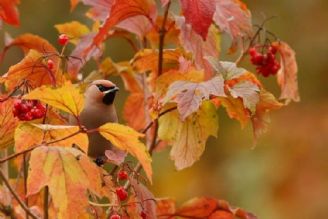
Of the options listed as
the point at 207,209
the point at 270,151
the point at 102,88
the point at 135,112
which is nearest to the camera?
the point at 207,209

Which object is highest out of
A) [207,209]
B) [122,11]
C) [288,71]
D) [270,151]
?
[122,11]

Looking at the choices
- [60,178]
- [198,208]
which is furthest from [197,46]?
[60,178]

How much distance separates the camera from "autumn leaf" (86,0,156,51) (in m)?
2.66

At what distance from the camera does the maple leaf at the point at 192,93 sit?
243cm

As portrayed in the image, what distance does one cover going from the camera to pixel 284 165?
7.17 metres

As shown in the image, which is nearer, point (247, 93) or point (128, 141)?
point (128, 141)

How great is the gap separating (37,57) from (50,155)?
1.32 ft

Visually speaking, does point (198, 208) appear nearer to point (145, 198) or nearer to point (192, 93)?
point (145, 198)

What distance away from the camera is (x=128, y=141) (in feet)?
7.54

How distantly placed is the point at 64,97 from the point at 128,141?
16 centimetres

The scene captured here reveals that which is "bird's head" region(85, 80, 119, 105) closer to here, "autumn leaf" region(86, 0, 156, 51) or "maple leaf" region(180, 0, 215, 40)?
"autumn leaf" region(86, 0, 156, 51)

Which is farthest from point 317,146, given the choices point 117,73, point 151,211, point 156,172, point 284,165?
point 151,211

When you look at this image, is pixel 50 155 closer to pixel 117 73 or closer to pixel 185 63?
pixel 185 63

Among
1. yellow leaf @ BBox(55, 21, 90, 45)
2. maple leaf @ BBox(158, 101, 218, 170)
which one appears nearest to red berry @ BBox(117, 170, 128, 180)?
maple leaf @ BBox(158, 101, 218, 170)
